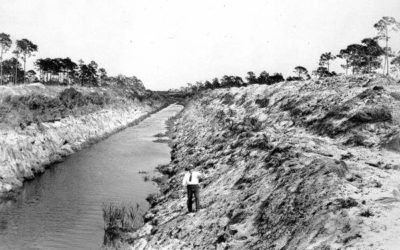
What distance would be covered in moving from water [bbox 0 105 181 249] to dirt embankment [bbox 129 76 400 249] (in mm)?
4480

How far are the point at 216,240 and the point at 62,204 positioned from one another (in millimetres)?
18081

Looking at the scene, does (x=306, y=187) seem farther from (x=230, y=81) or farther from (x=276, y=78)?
(x=230, y=81)

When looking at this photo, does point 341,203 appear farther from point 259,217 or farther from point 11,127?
point 11,127

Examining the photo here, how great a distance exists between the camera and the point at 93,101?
7481 cm

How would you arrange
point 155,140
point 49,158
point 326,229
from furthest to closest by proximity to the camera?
1. point 155,140
2. point 49,158
3. point 326,229

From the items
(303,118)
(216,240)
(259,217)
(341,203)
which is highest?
(303,118)

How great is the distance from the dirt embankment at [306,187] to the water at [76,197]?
4480mm

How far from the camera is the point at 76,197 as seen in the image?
100 ft

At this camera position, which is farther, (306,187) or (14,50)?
(14,50)

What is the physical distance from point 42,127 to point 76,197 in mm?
18512

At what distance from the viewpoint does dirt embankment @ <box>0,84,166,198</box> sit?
3525 cm

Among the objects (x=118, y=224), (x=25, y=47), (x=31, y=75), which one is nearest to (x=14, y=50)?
(x=25, y=47)

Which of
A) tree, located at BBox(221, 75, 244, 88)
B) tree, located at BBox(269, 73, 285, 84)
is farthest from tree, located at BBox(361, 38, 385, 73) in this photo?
tree, located at BBox(221, 75, 244, 88)

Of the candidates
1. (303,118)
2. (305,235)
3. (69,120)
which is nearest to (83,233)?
(305,235)
